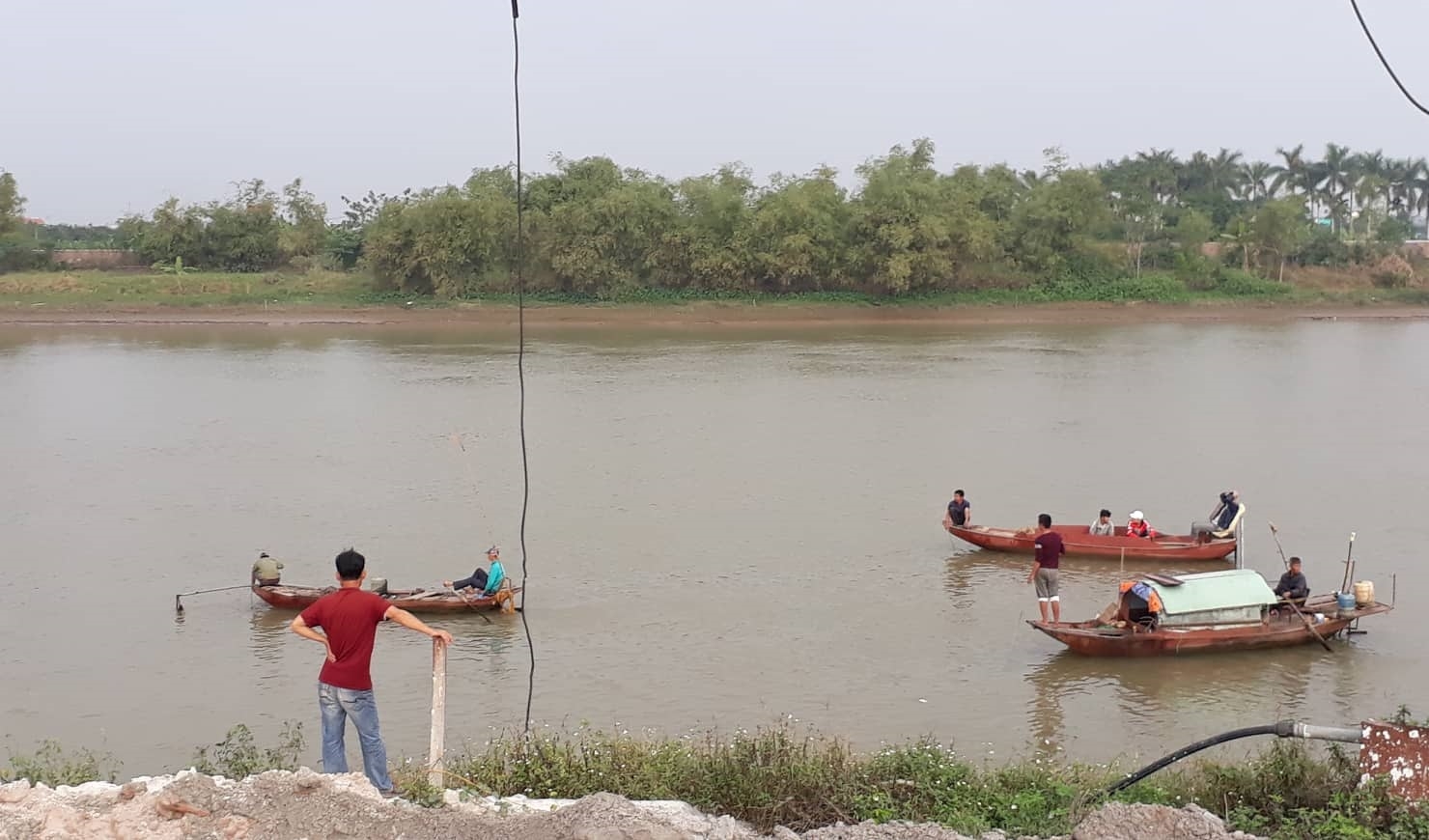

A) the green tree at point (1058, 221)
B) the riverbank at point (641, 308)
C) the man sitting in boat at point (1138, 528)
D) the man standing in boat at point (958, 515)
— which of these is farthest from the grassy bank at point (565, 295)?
the man sitting in boat at point (1138, 528)

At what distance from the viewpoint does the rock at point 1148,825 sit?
6219 mm

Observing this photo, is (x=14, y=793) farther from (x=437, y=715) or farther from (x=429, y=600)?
(x=429, y=600)

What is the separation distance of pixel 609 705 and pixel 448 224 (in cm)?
4518

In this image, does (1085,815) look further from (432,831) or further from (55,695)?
(55,695)

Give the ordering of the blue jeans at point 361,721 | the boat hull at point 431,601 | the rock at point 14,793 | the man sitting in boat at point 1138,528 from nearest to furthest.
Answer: the rock at point 14,793, the blue jeans at point 361,721, the boat hull at point 431,601, the man sitting in boat at point 1138,528

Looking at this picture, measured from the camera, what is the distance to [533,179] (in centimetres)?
6069

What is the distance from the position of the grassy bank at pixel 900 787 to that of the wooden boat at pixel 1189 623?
498cm

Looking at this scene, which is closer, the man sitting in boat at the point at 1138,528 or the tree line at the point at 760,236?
the man sitting in boat at the point at 1138,528

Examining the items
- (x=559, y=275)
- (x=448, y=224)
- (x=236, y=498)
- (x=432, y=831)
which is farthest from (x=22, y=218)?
(x=432, y=831)

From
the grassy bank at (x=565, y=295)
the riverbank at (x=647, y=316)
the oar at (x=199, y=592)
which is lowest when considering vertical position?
the oar at (x=199, y=592)

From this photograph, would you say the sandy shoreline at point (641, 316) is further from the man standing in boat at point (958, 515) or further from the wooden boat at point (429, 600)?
the wooden boat at point (429, 600)

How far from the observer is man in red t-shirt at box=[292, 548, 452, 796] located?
22.5ft

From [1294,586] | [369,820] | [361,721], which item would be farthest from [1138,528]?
[369,820]

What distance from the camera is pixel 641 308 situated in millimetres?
53312
